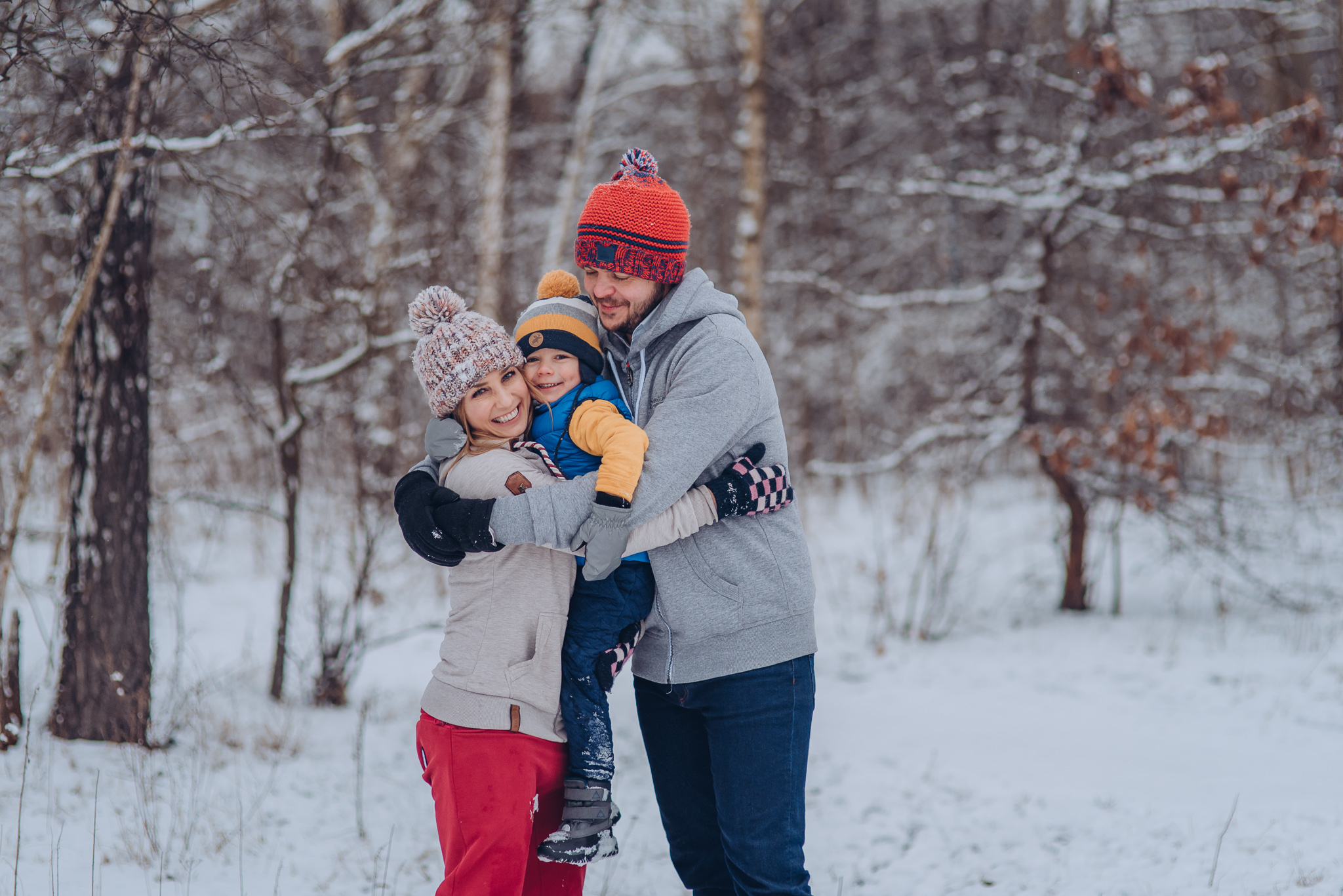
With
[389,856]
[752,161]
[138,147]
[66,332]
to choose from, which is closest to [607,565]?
[389,856]

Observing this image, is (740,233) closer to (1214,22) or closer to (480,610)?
(480,610)

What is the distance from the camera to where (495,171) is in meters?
8.13

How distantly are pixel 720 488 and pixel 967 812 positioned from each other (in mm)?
2543

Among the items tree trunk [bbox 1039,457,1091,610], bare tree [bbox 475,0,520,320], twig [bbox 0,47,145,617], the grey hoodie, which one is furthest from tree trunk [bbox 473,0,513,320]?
the grey hoodie

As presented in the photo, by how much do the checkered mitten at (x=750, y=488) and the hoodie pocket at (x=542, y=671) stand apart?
0.45 meters

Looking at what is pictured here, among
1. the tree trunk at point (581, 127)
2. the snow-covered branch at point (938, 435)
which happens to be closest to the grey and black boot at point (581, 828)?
the snow-covered branch at point (938, 435)

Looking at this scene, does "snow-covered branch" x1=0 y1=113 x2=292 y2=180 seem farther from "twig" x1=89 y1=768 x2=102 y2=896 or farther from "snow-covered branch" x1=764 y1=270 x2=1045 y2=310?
"snow-covered branch" x1=764 y1=270 x2=1045 y2=310

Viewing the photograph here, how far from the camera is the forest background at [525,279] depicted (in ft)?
12.2

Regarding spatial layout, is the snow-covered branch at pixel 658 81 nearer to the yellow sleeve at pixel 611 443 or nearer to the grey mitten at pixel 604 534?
the yellow sleeve at pixel 611 443

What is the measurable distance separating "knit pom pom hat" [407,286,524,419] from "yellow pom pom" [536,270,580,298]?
214mm

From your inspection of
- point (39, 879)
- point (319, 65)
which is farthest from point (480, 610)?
point (319, 65)

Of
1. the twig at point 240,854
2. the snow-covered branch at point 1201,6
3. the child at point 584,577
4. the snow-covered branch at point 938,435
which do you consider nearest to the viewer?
the child at point 584,577

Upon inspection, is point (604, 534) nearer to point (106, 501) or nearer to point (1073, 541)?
point (106, 501)

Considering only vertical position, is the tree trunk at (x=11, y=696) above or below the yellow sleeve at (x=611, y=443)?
below
